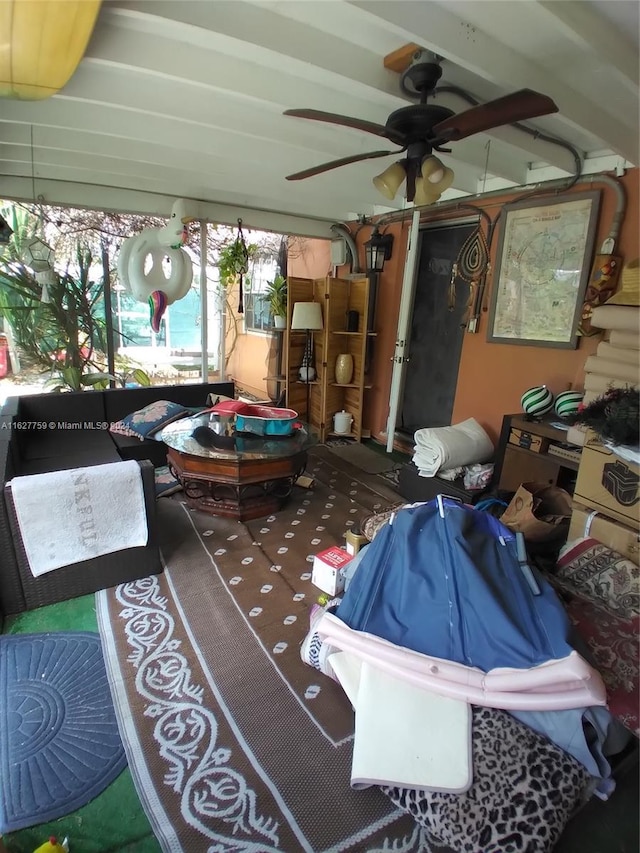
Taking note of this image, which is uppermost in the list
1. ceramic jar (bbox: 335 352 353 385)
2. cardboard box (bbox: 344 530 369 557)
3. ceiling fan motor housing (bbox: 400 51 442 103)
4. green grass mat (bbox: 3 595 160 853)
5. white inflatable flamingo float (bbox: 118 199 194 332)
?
ceiling fan motor housing (bbox: 400 51 442 103)

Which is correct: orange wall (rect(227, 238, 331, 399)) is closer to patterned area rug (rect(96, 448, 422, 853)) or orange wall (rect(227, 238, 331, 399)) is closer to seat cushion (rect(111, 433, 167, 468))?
seat cushion (rect(111, 433, 167, 468))

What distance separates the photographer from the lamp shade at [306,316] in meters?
4.06

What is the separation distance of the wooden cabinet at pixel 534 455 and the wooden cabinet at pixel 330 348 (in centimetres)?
178

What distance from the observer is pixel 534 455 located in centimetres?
255

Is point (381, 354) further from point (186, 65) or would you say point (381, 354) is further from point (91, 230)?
point (91, 230)

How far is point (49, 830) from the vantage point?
1.14m

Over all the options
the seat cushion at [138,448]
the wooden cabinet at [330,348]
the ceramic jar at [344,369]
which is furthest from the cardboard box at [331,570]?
the ceramic jar at [344,369]

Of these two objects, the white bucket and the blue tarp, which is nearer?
the blue tarp

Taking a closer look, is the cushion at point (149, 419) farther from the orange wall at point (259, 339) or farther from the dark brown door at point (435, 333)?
the dark brown door at point (435, 333)

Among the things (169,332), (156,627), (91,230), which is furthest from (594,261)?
(169,332)

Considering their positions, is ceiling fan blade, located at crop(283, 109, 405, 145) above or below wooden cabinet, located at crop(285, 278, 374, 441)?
above

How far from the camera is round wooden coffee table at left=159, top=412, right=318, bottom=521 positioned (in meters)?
2.60

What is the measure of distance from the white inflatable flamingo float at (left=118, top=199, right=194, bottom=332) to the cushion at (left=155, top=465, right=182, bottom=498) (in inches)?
52.2

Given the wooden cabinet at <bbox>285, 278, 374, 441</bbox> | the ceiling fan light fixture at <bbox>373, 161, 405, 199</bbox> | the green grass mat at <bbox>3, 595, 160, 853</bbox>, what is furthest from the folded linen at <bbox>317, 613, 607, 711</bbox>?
the wooden cabinet at <bbox>285, 278, 374, 441</bbox>
